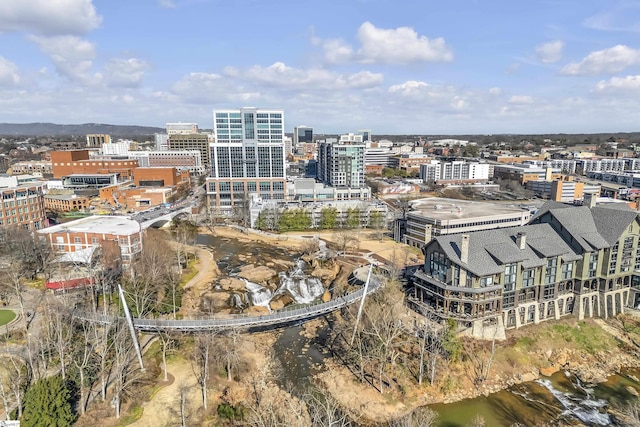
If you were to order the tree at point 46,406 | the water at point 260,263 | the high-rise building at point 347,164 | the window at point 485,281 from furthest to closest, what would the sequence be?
the high-rise building at point 347,164 → the water at point 260,263 → the window at point 485,281 → the tree at point 46,406

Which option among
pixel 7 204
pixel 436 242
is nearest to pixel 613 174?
pixel 436 242

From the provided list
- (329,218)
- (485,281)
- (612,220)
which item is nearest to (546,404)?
(485,281)

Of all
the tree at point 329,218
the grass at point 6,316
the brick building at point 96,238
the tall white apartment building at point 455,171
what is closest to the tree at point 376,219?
the tree at point 329,218

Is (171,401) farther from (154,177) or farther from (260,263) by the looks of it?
(154,177)

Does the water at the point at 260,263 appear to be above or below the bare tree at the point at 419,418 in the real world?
above

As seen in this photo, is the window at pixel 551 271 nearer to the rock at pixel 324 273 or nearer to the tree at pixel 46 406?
the rock at pixel 324 273

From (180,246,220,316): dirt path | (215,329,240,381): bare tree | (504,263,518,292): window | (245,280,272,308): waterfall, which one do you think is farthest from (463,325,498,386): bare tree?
(180,246,220,316): dirt path

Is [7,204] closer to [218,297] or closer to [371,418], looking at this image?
[218,297]
